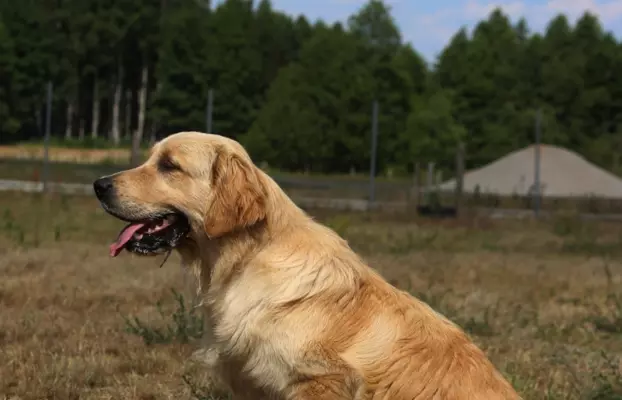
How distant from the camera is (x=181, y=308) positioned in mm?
5691

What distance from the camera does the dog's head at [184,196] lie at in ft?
11.2

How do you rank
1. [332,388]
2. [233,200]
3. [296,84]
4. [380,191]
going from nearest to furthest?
[332,388]
[233,200]
[380,191]
[296,84]

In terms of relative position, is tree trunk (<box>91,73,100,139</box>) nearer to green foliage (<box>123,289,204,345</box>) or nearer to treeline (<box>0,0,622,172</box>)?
treeline (<box>0,0,622,172</box>)

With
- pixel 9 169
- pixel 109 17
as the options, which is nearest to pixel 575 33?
pixel 109 17

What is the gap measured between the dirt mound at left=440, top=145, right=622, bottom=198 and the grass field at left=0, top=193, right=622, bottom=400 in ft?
30.9

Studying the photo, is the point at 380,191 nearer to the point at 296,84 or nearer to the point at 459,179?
the point at 459,179

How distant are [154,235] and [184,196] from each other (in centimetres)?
23

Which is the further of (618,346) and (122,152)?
(122,152)

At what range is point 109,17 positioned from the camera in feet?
192

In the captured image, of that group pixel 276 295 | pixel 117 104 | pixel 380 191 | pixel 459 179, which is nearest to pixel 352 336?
pixel 276 295

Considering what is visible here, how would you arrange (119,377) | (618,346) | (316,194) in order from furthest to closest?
(316,194) < (618,346) < (119,377)

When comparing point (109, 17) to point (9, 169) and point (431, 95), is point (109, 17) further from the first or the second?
point (9, 169)

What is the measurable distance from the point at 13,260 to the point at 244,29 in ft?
173

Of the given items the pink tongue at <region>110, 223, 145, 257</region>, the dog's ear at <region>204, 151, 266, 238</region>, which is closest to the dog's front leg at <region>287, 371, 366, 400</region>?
the dog's ear at <region>204, 151, 266, 238</region>
